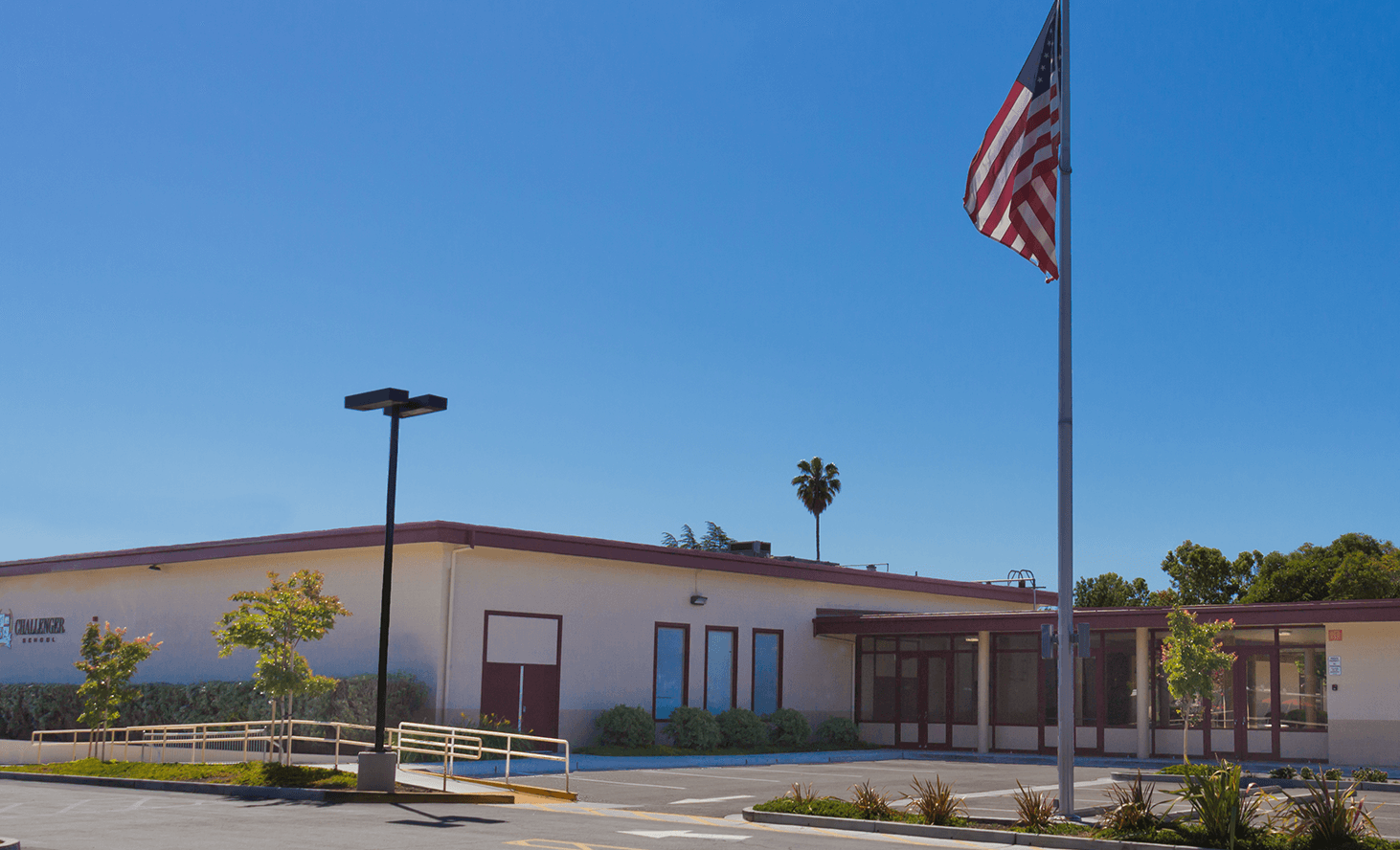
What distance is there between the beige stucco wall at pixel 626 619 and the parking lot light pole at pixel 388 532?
26.9 ft

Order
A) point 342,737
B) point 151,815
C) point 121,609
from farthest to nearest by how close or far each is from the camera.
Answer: point 121,609
point 342,737
point 151,815

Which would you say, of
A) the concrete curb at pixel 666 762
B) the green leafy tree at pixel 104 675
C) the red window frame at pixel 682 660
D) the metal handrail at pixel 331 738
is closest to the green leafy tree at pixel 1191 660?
the concrete curb at pixel 666 762

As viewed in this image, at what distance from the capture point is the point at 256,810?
15922 millimetres

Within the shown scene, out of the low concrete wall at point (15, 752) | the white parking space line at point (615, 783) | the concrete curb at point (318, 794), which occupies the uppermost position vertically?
the concrete curb at point (318, 794)

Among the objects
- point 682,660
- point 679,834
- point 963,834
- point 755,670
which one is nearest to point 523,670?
point 682,660

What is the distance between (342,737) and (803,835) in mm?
13655

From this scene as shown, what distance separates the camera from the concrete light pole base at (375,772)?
17.9 m

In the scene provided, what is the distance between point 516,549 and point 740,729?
7.42 meters

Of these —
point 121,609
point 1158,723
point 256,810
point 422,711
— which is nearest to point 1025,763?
point 1158,723

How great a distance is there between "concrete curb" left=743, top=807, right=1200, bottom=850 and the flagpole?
1.22 meters

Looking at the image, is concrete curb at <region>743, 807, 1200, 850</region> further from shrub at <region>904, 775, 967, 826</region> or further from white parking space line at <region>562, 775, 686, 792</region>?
white parking space line at <region>562, 775, 686, 792</region>

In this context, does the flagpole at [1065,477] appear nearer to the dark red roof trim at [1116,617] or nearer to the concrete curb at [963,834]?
the concrete curb at [963,834]

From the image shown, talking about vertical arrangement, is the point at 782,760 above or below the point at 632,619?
below

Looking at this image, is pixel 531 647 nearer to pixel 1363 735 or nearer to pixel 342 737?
pixel 342 737
